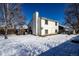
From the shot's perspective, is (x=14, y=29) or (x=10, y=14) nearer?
(x=10, y=14)

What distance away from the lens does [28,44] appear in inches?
120

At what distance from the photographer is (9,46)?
119 inches

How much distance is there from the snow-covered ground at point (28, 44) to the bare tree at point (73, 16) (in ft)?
0.62

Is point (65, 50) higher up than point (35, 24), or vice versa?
point (35, 24)

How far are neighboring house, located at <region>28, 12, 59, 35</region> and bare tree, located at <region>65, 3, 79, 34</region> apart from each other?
0.71ft

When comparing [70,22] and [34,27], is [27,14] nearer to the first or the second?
[34,27]

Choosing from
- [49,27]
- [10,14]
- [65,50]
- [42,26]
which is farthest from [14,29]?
[65,50]

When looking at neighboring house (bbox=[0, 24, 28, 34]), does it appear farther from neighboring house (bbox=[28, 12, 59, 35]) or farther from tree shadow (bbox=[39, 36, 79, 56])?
tree shadow (bbox=[39, 36, 79, 56])

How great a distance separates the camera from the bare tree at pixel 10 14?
2961 mm

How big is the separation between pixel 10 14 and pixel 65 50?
110cm

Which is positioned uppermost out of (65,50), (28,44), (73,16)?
(73,16)

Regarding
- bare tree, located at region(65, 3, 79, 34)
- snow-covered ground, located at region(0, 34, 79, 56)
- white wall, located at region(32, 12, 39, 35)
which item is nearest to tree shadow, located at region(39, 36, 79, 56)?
snow-covered ground, located at region(0, 34, 79, 56)

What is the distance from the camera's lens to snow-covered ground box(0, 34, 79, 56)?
2988 mm

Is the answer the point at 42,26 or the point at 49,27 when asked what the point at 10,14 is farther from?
the point at 49,27
